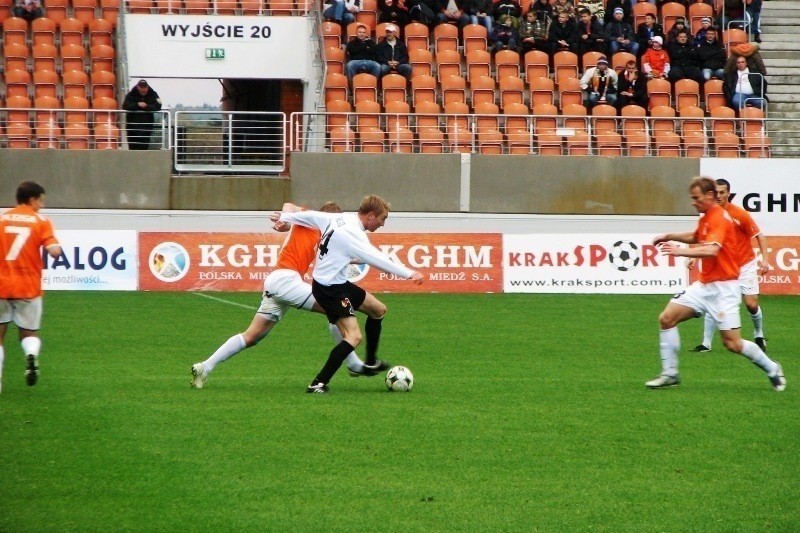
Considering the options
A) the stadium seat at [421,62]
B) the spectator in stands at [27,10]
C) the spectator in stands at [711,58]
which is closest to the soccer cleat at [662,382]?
the stadium seat at [421,62]

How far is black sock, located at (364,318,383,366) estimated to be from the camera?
11.4 m

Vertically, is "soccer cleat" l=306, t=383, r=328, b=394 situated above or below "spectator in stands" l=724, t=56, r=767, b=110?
below

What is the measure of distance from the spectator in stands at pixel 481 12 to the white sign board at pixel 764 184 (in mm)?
6259

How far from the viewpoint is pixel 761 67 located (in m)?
27.6

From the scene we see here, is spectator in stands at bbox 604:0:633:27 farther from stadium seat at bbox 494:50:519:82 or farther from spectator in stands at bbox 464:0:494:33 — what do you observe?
spectator in stands at bbox 464:0:494:33

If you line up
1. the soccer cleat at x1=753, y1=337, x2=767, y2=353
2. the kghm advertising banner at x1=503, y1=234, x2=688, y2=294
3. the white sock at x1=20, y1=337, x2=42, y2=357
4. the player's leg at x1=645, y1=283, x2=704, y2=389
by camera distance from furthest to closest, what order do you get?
the kghm advertising banner at x1=503, y1=234, x2=688, y2=294, the soccer cleat at x1=753, y1=337, x2=767, y2=353, the player's leg at x1=645, y1=283, x2=704, y2=389, the white sock at x1=20, y1=337, x2=42, y2=357

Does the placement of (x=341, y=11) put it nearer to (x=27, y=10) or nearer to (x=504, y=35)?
(x=504, y=35)

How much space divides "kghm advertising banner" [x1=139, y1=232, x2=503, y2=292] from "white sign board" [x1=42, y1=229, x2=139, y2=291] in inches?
8.7

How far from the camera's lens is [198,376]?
11.1 meters

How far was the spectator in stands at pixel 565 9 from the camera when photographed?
93.5 ft

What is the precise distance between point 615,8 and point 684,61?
6.66 feet

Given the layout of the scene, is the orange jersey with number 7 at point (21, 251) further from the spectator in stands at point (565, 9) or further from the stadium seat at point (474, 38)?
the spectator in stands at point (565, 9)

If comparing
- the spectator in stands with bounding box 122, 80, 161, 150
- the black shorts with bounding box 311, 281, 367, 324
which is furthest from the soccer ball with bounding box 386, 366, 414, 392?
the spectator in stands with bounding box 122, 80, 161, 150

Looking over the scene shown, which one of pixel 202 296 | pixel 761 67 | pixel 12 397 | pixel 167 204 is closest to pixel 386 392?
pixel 12 397
